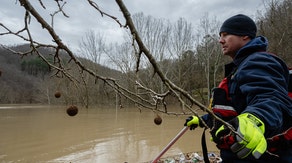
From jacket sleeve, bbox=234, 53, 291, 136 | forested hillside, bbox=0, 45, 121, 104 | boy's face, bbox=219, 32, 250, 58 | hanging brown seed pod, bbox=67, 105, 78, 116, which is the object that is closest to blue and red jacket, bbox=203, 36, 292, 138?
jacket sleeve, bbox=234, 53, 291, 136

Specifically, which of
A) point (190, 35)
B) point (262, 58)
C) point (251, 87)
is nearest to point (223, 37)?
point (262, 58)

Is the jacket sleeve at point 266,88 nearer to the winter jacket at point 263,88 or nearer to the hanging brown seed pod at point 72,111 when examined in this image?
the winter jacket at point 263,88

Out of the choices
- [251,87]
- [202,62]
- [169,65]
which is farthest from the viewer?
[202,62]

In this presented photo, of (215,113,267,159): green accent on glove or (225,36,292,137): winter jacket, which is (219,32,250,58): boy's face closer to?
(225,36,292,137): winter jacket

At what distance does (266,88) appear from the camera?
1.30 meters

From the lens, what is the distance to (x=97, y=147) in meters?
9.51

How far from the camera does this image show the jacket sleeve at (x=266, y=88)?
122 cm

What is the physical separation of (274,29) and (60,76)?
21858 millimetres

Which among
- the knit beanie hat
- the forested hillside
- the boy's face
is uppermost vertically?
the forested hillside

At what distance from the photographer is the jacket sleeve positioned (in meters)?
1.22

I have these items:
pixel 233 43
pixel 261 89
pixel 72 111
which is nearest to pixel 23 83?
pixel 72 111

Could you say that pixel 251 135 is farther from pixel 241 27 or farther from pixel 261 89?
pixel 241 27

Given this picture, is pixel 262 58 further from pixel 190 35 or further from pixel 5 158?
pixel 190 35

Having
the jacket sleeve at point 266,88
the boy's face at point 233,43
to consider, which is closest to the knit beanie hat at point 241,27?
the boy's face at point 233,43
